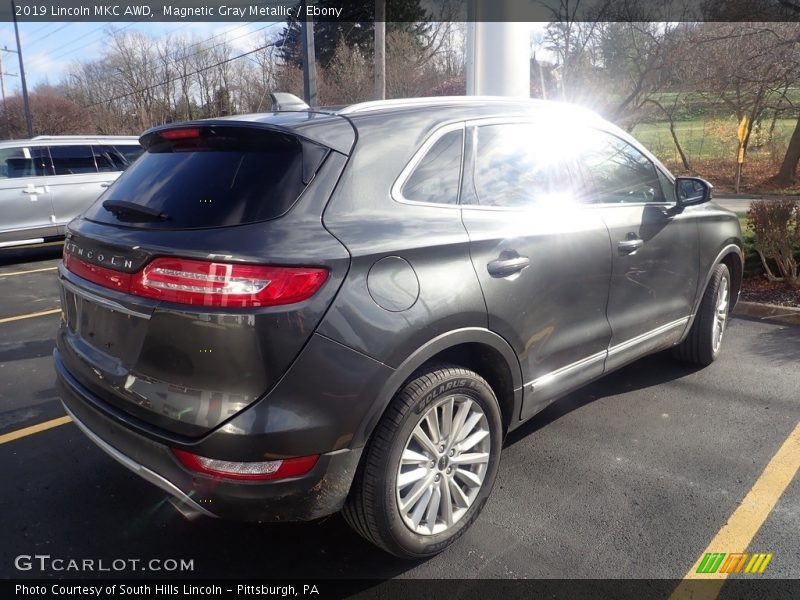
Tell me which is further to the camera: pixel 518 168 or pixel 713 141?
pixel 713 141

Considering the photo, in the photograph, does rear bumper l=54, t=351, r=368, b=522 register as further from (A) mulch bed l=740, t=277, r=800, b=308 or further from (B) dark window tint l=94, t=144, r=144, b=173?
(B) dark window tint l=94, t=144, r=144, b=173

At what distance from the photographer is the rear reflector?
2.10 metres

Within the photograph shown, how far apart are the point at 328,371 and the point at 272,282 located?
0.35m

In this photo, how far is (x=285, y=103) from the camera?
3.22 m

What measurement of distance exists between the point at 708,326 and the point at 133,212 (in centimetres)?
388

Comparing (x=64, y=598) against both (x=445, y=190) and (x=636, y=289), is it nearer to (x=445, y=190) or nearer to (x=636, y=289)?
(x=445, y=190)

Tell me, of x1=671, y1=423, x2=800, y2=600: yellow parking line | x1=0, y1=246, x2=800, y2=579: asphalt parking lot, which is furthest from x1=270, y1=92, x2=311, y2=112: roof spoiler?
x1=671, y1=423, x2=800, y2=600: yellow parking line

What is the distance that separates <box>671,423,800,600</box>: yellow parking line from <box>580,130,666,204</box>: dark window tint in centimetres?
162

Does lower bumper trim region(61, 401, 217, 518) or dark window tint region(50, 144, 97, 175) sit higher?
dark window tint region(50, 144, 97, 175)

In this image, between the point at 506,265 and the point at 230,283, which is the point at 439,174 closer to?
the point at 506,265

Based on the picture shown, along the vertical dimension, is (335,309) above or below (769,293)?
above

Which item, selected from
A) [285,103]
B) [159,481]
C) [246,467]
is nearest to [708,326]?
[285,103]

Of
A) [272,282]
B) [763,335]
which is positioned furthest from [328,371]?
[763,335]

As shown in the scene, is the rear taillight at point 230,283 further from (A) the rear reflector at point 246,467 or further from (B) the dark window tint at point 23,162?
(B) the dark window tint at point 23,162
